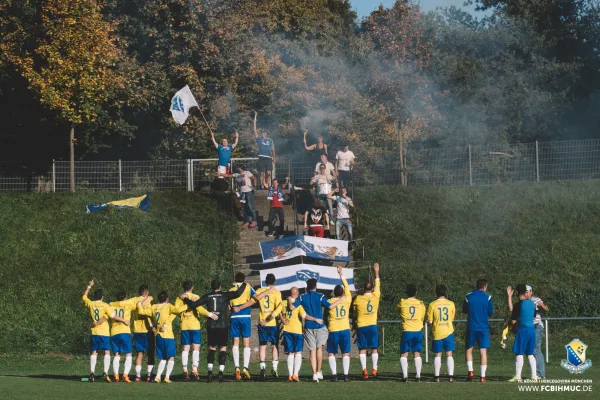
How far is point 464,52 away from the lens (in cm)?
4778

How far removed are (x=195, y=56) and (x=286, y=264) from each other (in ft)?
44.6

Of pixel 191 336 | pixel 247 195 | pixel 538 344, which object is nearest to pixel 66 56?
pixel 247 195

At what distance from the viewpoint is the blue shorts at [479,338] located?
20.9 m

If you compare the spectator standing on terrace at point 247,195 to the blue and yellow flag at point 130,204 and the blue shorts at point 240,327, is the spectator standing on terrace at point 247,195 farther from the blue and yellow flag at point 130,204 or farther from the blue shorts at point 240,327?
the blue shorts at point 240,327

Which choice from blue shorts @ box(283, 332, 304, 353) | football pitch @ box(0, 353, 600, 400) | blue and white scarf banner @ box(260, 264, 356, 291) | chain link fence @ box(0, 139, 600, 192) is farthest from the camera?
chain link fence @ box(0, 139, 600, 192)

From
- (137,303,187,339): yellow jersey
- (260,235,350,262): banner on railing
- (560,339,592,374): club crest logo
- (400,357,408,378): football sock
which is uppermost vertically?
(260,235,350,262): banner on railing

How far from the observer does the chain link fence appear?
38.1m

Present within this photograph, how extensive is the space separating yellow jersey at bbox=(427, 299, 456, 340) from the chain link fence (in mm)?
17763

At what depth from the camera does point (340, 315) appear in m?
21.6

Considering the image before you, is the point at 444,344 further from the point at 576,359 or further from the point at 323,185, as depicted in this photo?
the point at 323,185

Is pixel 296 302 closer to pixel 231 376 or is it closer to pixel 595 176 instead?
pixel 231 376

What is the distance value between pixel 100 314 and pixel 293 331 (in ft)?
12.9

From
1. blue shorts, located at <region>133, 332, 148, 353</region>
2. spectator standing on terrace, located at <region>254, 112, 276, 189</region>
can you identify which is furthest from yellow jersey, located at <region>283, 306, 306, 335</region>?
spectator standing on terrace, located at <region>254, 112, 276, 189</region>

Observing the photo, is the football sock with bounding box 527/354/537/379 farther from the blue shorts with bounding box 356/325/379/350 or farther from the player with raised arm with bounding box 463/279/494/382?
the blue shorts with bounding box 356/325/379/350
